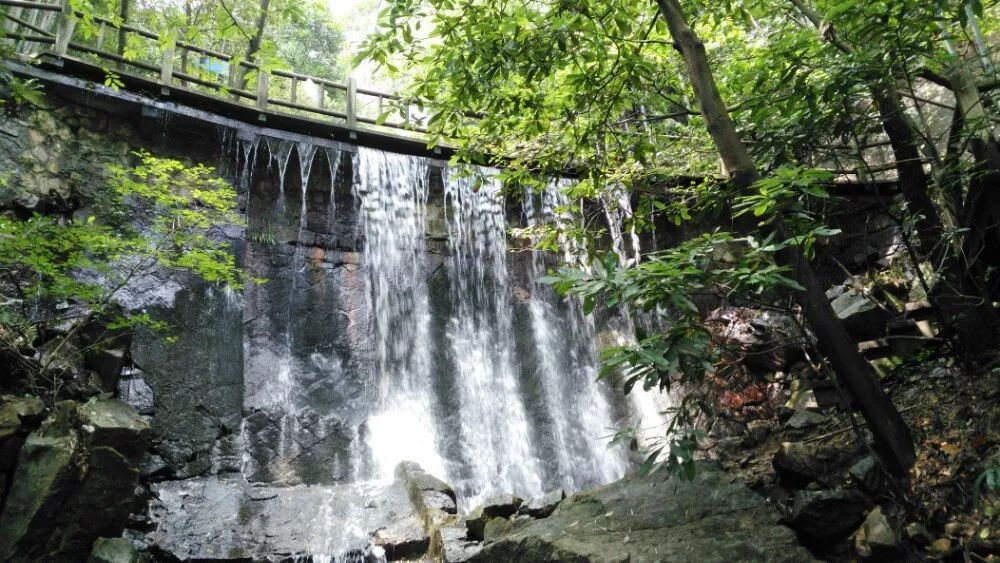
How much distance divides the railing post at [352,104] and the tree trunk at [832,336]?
8.35 metres

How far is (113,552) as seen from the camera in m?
5.64

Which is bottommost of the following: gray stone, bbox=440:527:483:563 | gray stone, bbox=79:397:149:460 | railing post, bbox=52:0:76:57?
gray stone, bbox=440:527:483:563

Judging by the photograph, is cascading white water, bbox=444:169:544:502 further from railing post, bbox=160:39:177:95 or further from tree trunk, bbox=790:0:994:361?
tree trunk, bbox=790:0:994:361

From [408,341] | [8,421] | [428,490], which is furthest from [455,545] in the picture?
[408,341]

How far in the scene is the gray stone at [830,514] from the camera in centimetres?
396

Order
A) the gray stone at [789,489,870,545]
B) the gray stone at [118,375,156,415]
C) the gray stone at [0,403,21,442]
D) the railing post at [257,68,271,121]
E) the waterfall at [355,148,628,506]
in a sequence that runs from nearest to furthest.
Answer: the gray stone at [789,489,870,545] < the gray stone at [0,403,21,442] < the gray stone at [118,375,156,415] < the waterfall at [355,148,628,506] < the railing post at [257,68,271,121]

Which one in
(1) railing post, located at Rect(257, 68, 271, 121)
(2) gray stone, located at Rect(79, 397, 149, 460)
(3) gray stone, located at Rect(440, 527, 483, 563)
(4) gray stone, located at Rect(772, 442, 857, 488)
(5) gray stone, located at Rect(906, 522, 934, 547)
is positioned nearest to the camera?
(5) gray stone, located at Rect(906, 522, 934, 547)

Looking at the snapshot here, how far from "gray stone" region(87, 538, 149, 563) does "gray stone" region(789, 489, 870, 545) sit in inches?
220

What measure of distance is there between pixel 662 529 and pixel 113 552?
479 cm

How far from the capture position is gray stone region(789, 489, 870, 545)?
396cm

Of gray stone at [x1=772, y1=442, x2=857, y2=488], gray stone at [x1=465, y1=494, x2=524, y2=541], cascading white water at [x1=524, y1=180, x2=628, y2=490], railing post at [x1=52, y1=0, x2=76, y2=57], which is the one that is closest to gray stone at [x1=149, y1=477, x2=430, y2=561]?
gray stone at [x1=465, y1=494, x2=524, y2=541]

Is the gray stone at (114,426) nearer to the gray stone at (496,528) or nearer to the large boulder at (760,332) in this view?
the gray stone at (496,528)

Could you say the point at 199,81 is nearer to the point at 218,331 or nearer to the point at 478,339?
the point at 218,331

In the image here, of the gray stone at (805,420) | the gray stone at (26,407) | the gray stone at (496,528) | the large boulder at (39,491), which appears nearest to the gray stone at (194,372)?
the gray stone at (26,407)
